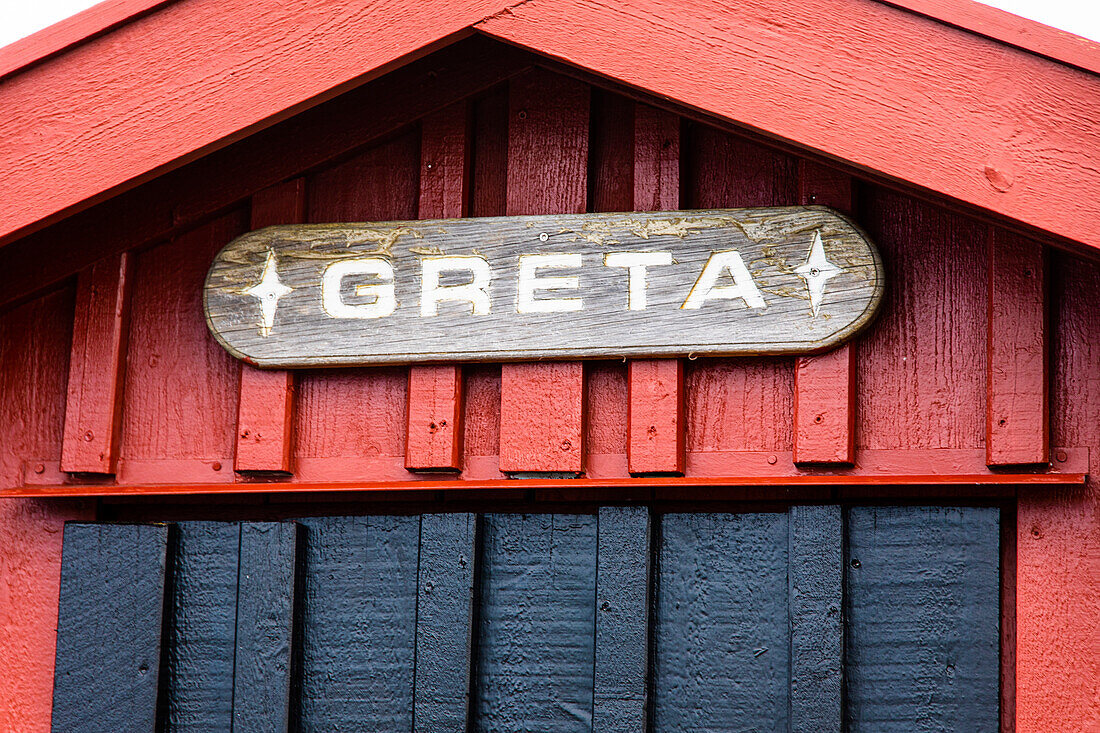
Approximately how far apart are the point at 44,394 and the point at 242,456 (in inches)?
28.9

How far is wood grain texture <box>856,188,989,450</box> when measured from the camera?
3.39 m

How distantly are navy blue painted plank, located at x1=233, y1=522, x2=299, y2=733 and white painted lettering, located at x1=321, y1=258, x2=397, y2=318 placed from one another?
65 cm

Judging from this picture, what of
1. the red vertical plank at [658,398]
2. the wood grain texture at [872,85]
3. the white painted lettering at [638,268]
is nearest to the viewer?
the wood grain texture at [872,85]

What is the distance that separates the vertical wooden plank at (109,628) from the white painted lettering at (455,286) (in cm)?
101

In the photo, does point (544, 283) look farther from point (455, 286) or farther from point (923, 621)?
point (923, 621)

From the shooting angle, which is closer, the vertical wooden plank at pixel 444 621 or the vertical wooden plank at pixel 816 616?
the vertical wooden plank at pixel 816 616

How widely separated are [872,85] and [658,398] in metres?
1.00

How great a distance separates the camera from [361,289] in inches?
149

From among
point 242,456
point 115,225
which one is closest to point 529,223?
point 242,456

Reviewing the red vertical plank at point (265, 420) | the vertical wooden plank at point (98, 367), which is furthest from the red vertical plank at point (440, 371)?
the vertical wooden plank at point (98, 367)

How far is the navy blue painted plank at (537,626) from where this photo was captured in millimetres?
3457

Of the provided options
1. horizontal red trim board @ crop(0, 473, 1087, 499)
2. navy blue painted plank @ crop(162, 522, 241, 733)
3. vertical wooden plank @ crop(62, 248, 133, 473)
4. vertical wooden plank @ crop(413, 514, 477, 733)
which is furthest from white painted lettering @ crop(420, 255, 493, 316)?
vertical wooden plank @ crop(62, 248, 133, 473)

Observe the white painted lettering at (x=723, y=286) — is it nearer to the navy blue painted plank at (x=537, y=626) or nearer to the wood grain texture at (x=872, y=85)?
the wood grain texture at (x=872, y=85)

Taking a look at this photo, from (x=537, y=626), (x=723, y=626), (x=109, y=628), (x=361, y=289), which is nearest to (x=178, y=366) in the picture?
(x=361, y=289)
